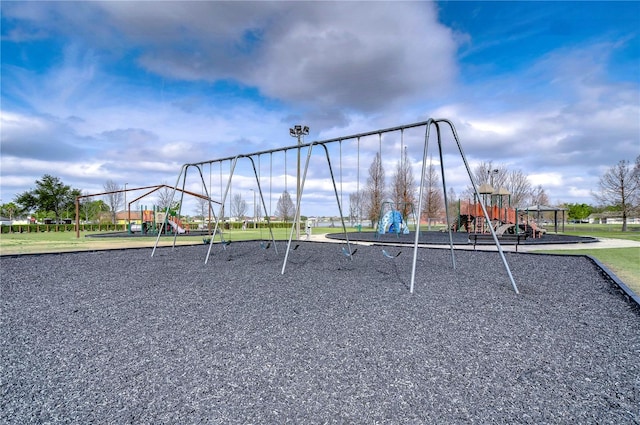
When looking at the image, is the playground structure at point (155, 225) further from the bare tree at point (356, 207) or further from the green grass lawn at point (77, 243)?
the bare tree at point (356, 207)

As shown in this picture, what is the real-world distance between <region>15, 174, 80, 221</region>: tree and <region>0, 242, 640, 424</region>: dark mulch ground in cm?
5225

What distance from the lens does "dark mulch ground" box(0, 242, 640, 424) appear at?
7.94ft

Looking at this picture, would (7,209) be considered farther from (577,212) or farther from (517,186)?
(577,212)

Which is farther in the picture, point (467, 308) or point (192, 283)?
point (192, 283)

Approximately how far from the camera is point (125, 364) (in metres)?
3.05

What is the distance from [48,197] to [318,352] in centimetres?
5718

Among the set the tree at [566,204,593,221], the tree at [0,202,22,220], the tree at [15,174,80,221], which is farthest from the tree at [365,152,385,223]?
the tree at [566,204,593,221]

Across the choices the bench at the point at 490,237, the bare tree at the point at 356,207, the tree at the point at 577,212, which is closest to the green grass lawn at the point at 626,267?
the bench at the point at 490,237

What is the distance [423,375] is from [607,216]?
298 feet

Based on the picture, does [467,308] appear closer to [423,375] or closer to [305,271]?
[423,375]

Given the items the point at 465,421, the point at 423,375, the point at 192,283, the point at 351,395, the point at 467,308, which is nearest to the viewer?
the point at 465,421

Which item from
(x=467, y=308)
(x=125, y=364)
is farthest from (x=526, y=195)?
(x=125, y=364)

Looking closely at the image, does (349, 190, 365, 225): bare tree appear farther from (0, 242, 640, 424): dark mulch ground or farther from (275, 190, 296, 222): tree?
(0, 242, 640, 424): dark mulch ground

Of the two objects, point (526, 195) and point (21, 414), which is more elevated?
point (526, 195)
